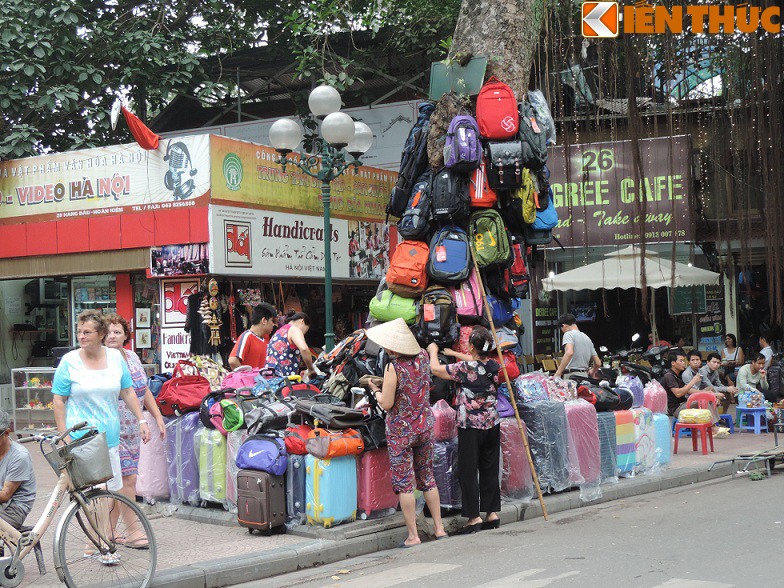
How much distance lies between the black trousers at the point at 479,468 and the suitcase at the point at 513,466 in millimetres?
→ 753

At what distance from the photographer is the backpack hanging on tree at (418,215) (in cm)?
1052

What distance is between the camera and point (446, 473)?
9.05m

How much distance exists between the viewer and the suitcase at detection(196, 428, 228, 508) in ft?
29.9

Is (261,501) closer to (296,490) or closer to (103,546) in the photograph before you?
(296,490)

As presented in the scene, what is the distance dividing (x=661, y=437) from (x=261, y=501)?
5.67 m

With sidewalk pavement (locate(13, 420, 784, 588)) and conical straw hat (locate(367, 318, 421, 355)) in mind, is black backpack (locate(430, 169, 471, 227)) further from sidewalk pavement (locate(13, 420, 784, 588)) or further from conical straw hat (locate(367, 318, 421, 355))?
sidewalk pavement (locate(13, 420, 784, 588))

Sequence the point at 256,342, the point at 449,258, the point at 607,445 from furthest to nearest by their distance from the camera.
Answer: the point at 256,342 → the point at 607,445 → the point at 449,258

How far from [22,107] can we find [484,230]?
13.4 metres

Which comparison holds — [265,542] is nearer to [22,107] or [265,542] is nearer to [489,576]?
[489,576]

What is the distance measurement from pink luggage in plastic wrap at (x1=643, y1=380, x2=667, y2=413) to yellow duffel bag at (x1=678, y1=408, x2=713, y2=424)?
1.49 metres

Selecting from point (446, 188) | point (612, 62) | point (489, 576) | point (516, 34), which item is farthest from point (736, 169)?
point (489, 576)

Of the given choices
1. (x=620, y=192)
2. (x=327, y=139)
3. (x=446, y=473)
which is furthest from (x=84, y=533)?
(x=620, y=192)

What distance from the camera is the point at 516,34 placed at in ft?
35.9

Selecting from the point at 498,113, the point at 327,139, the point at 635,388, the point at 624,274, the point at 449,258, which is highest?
the point at 327,139
